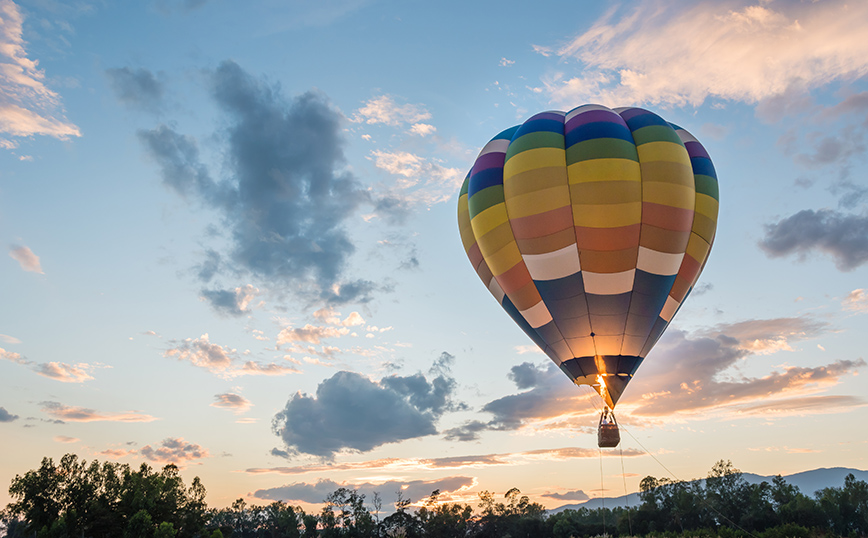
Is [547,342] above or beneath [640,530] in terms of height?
above

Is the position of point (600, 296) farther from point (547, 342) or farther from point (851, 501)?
point (851, 501)

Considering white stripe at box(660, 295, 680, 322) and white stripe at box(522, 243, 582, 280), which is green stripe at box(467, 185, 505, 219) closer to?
white stripe at box(522, 243, 582, 280)

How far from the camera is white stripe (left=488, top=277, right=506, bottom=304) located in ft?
71.5

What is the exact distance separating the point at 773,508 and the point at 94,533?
74.2m

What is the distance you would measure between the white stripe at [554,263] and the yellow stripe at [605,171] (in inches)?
87.2

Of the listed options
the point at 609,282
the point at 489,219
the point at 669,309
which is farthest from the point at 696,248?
the point at 489,219

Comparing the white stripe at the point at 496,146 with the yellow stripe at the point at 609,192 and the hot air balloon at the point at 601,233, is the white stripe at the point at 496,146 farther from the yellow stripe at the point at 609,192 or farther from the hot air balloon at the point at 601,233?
the yellow stripe at the point at 609,192

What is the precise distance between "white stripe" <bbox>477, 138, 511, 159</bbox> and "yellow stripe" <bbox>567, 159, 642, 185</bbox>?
368cm


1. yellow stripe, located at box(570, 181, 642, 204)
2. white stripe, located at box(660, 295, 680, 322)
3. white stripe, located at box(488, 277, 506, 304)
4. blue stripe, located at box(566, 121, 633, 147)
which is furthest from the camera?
white stripe, located at box(488, 277, 506, 304)

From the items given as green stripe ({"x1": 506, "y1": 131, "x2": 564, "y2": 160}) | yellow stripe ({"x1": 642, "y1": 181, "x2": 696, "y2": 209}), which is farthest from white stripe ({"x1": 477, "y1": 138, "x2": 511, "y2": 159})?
yellow stripe ({"x1": 642, "y1": 181, "x2": 696, "y2": 209})

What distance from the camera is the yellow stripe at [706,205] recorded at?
Answer: 19719mm

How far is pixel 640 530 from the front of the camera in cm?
6712

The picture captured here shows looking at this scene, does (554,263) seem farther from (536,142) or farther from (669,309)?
(669,309)

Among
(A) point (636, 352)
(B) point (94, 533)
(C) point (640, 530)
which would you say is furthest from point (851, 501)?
(B) point (94, 533)
